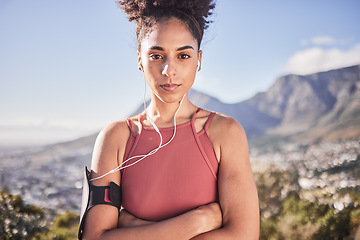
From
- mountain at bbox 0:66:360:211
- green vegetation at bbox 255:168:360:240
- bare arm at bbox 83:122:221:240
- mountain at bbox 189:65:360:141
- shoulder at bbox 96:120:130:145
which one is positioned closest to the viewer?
bare arm at bbox 83:122:221:240

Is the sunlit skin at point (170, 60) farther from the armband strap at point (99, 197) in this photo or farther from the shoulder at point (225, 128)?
the armband strap at point (99, 197)

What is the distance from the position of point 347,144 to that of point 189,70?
2.69 meters

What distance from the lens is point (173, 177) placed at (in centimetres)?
155

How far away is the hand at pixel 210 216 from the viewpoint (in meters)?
1.43

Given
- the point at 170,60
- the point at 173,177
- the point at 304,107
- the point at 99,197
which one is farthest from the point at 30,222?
the point at 304,107

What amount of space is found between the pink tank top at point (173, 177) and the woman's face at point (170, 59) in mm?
196

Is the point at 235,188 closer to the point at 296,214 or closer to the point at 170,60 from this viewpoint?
the point at 170,60

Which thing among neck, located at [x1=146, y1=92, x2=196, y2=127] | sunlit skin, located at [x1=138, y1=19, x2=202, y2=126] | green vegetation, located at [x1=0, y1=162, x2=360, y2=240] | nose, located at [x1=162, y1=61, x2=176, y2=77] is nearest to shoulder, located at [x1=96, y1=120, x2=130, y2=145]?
neck, located at [x1=146, y1=92, x2=196, y2=127]

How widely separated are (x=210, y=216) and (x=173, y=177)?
25cm

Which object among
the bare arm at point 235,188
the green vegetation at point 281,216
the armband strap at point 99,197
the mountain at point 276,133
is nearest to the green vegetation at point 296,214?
the green vegetation at point 281,216

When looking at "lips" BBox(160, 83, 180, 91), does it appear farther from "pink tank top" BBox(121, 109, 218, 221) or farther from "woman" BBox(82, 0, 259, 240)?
"pink tank top" BBox(121, 109, 218, 221)

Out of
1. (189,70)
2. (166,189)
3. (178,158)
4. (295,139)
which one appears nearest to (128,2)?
(189,70)

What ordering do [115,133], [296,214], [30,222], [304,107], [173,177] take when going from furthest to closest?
[304,107] → [30,222] → [296,214] → [115,133] → [173,177]

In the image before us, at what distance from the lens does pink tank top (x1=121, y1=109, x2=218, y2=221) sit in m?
1.51
